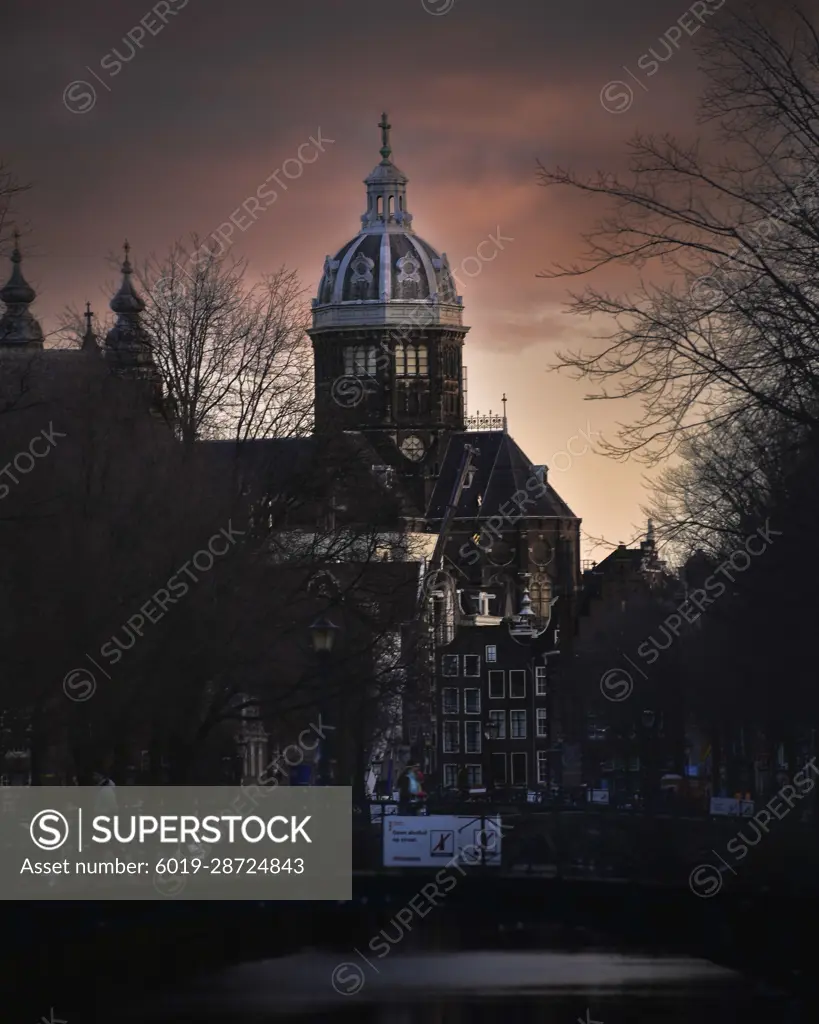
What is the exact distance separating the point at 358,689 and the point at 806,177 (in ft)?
92.9

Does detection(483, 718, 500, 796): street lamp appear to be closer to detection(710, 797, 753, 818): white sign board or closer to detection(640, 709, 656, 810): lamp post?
detection(640, 709, 656, 810): lamp post

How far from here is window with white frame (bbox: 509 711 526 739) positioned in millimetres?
169875

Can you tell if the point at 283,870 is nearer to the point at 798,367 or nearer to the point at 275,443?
the point at 275,443

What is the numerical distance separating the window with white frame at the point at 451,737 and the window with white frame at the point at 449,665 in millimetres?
4260

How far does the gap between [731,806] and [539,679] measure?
109 metres

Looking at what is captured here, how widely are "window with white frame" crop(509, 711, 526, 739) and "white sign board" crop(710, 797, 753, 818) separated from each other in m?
106

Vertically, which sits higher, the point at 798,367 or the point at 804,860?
the point at 798,367

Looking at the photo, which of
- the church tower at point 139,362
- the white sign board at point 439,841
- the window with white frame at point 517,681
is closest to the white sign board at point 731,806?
the white sign board at point 439,841

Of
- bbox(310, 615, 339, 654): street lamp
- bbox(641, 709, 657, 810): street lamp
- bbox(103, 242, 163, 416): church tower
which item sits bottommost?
bbox(310, 615, 339, 654): street lamp

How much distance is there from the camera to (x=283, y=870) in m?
43.7

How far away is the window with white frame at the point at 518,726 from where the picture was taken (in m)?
170

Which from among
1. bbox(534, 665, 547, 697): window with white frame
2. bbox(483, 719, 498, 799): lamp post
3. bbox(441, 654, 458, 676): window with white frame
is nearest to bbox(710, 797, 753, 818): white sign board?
bbox(441, 654, 458, 676): window with white frame

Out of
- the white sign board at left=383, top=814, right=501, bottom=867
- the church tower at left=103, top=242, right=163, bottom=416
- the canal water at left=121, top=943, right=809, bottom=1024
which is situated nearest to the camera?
the canal water at left=121, top=943, right=809, bottom=1024

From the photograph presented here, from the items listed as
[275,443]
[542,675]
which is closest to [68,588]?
[275,443]
